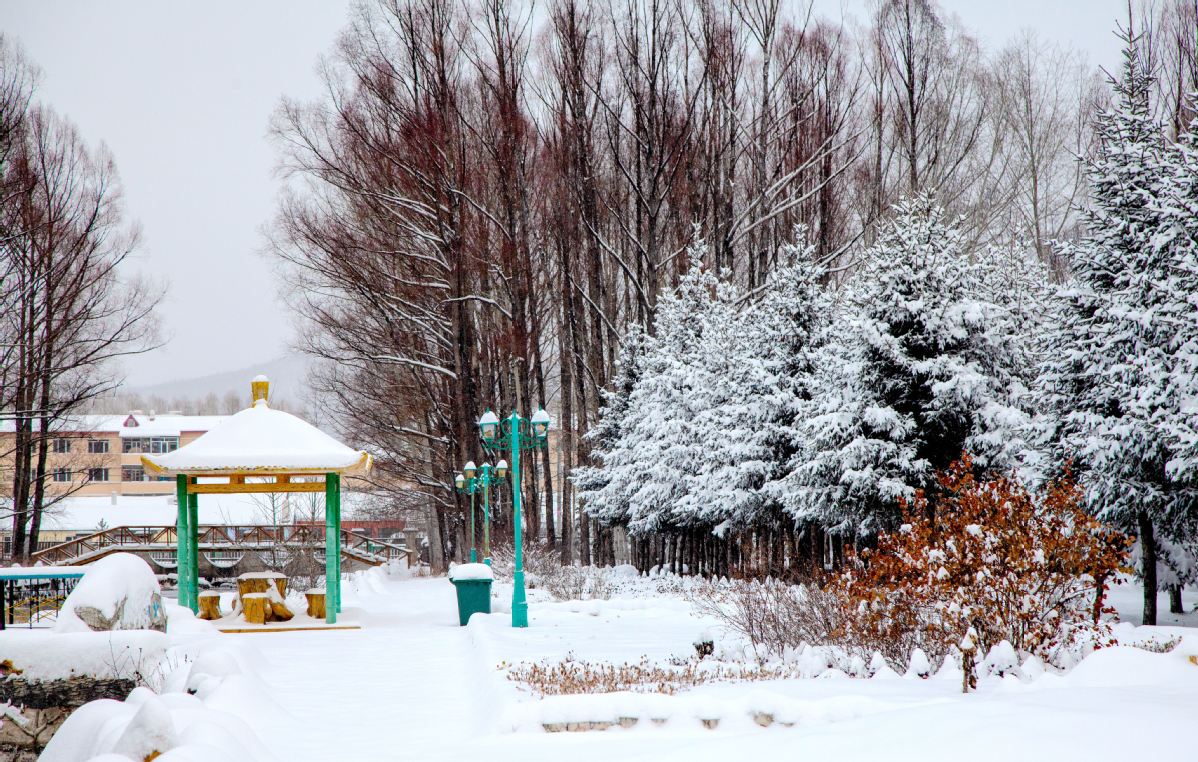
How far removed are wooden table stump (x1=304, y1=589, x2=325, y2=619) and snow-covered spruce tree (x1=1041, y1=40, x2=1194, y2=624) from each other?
13.2 metres

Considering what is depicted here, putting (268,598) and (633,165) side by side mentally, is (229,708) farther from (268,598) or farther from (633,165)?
(633,165)

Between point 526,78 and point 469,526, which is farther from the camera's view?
point 469,526

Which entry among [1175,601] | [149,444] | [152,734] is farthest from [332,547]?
[149,444]

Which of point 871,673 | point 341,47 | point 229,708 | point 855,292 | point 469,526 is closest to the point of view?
point 229,708

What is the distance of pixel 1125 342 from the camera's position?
53.6 ft

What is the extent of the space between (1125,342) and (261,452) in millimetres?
14626

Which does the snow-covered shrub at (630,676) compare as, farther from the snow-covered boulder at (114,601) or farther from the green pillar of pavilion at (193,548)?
the green pillar of pavilion at (193,548)

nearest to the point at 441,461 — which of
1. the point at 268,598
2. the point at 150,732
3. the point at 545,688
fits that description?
the point at 268,598

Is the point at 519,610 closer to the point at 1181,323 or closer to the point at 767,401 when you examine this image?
the point at 767,401

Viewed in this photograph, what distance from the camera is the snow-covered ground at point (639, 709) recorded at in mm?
5496

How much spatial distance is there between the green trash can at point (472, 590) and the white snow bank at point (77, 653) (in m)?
9.30

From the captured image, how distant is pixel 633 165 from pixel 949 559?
2902 centimetres

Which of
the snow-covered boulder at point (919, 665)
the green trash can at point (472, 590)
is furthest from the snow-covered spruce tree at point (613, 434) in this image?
the snow-covered boulder at point (919, 665)

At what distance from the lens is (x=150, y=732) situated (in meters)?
5.29
